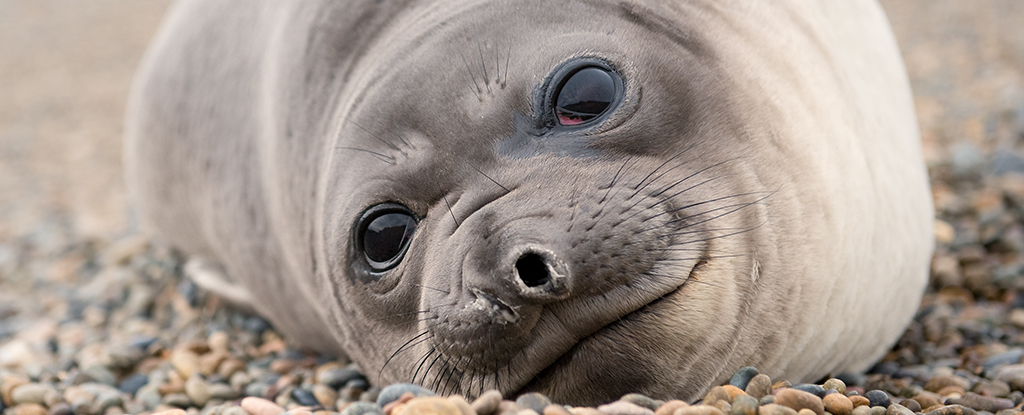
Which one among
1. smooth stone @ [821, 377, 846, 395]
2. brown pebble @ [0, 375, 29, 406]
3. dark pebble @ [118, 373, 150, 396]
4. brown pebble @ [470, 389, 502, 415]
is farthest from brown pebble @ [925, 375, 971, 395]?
brown pebble @ [0, 375, 29, 406]

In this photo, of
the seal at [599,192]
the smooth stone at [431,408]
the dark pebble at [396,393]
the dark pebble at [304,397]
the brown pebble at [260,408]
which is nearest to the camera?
the smooth stone at [431,408]

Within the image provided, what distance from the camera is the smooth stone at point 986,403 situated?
2574mm

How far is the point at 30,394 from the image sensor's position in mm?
3322

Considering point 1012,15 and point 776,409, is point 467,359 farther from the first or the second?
point 1012,15

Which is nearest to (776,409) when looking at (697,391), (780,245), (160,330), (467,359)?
(697,391)

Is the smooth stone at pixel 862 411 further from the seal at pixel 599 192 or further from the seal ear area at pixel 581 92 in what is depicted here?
the seal ear area at pixel 581 92

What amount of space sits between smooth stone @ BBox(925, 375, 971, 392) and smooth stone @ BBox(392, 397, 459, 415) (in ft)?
5.58

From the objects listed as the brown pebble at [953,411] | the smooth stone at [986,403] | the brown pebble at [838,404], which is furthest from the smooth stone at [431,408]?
the smooth stone at [986,403]

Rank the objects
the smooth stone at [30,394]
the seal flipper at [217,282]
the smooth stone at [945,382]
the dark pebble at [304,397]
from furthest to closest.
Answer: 1. the seal flipper at [217,282]
2. the smooth stone at [30,394]
3. the dark pebble at [304,397]
4. the smooth stone at [945,382]

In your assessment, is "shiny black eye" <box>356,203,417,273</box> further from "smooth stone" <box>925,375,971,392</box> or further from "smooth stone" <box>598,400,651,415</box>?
"smooth stone" <box>925,375,971,392</box>

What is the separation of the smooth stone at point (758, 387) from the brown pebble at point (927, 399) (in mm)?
588

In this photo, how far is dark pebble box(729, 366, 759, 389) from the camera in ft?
7.95

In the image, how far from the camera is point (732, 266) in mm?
2381

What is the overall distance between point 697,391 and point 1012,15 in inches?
344
